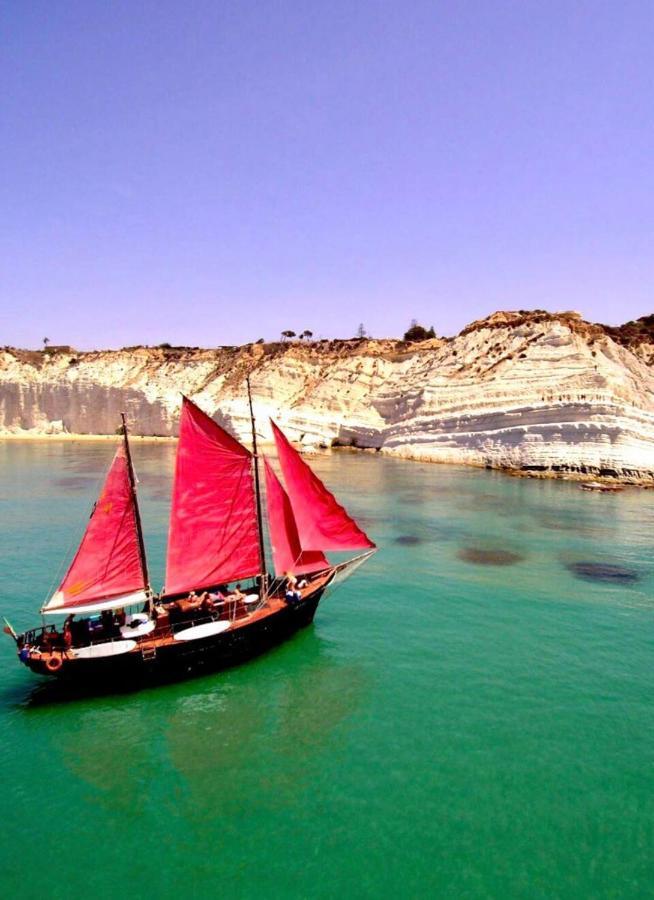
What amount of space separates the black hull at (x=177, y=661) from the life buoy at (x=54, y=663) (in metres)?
0.16

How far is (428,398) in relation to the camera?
215 feet

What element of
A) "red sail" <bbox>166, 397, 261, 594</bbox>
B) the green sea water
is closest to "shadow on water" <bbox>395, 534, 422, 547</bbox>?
the green sea water

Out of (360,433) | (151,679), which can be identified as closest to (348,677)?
(151,679)

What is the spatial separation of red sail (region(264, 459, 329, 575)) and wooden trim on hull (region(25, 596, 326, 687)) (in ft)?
4.79

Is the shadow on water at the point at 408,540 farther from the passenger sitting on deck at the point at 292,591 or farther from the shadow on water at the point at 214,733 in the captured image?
the shadow on water at the point at 214,733

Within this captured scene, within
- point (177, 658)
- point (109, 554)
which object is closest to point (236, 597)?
point (177, 658)

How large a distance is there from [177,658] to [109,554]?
10.9ft

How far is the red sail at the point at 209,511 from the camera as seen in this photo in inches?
669

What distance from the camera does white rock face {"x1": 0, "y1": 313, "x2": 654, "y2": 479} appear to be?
52.4 metres

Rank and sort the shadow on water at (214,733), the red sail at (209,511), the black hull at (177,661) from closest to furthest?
the shadow on water at (214,733) < the black hull at (177,661) < the red sail at (209,511)

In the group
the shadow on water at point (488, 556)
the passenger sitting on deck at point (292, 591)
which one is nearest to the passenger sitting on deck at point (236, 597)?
the passenger sitting on deck at point (292, 591)

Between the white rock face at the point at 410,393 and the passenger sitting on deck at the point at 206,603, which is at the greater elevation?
the white rock face at the point at 410,393

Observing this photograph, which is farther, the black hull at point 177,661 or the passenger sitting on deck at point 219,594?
the passenger sitting on deck at point 219,594

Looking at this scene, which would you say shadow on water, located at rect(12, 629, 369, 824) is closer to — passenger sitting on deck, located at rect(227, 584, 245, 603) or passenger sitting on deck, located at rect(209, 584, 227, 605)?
passenger sitting on deck, located at rect(227, 584, 245, 603)
